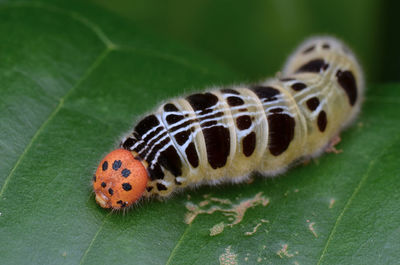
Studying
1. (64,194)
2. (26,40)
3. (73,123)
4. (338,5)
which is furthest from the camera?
(338,5)

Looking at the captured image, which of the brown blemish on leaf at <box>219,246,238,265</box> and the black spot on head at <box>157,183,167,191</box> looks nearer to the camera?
the brown blemish on leaf at <box>219,246,238,265</box>

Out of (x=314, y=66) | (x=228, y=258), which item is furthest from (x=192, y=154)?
(x=314, y=66)

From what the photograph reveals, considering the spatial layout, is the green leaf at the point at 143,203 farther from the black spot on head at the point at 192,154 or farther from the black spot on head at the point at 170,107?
the black spot on head at the point at 170,107

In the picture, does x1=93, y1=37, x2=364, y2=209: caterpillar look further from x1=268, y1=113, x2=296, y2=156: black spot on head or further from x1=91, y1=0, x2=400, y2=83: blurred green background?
x1=91, y1=0, x2=400, y2=83: blurred green background

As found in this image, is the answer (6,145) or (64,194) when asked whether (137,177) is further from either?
(6,145)

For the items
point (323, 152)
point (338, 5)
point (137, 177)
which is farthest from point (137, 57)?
point (338, 5)

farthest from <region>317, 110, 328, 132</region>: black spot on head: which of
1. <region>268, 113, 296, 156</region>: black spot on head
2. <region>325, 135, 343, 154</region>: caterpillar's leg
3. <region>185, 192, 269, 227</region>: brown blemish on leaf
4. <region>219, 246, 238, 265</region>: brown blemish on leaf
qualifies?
<region>219, 246, 238, 265</region>: brown blemish on leaf
